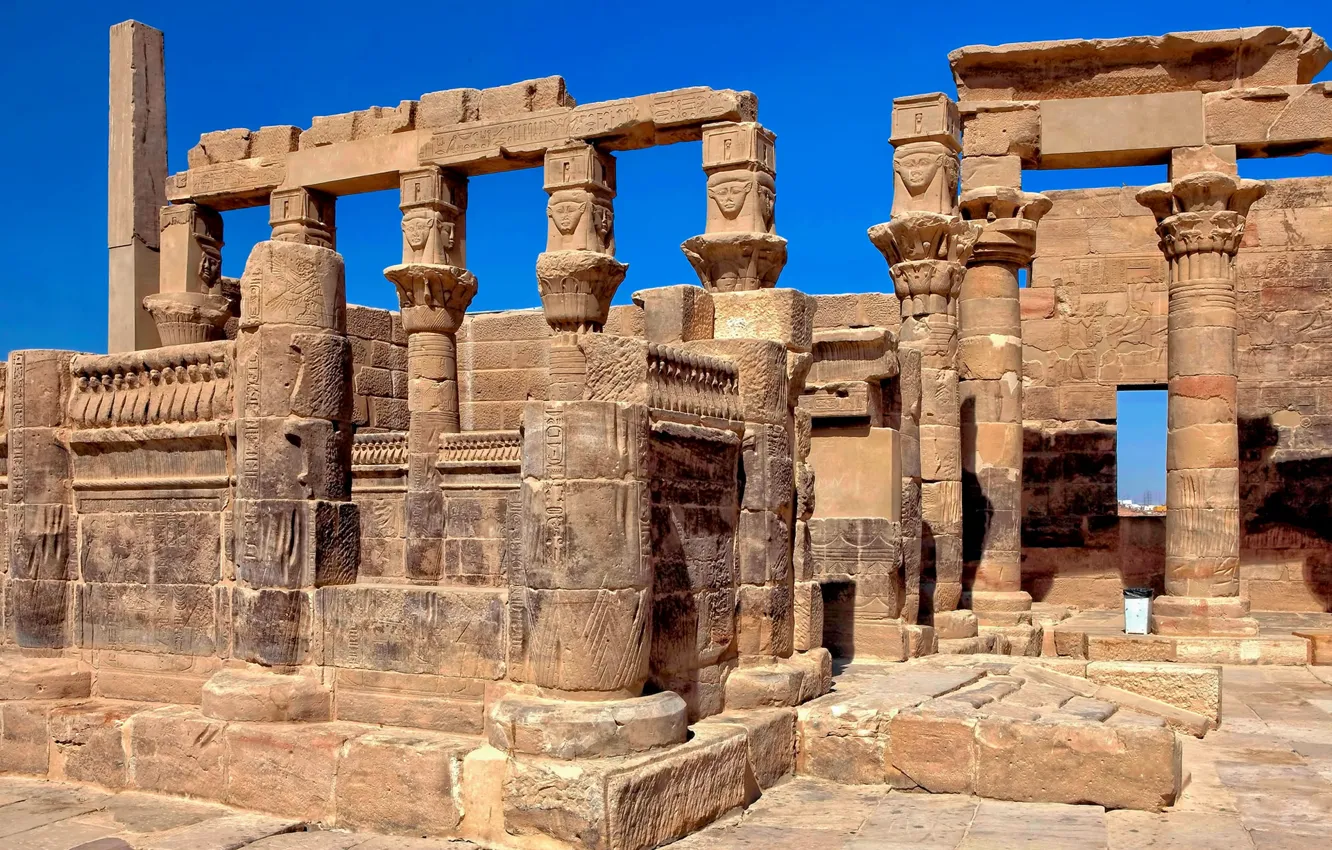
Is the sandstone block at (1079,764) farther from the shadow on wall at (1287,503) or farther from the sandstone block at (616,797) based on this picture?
the shadow on wall at (1287,503)

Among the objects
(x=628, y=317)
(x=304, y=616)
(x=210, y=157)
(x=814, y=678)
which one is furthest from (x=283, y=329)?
(x=210, y=157)

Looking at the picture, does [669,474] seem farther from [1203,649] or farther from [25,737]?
[1203,649]

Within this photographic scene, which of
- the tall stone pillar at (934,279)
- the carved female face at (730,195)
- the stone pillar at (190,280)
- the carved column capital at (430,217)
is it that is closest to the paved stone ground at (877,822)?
the tall stone pillar at (934,279)

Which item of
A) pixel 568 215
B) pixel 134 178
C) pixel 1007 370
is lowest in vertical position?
pixel 1007 370

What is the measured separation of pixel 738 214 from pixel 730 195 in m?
0.26

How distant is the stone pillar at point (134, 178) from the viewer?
15.7m

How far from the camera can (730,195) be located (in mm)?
13953

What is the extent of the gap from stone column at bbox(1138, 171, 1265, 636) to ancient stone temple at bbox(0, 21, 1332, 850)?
4cm

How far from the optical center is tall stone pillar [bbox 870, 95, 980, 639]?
41.0 feet

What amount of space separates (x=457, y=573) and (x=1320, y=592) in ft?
35.3

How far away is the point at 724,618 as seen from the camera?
7.23 m

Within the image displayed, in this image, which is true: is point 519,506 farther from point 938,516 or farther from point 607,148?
point 607,148

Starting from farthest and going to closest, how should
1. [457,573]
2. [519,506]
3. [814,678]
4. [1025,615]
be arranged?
[457,573] < [1025,615] < [814,678] < [519,506]

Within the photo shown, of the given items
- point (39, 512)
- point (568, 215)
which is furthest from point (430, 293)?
point (39, 512)
